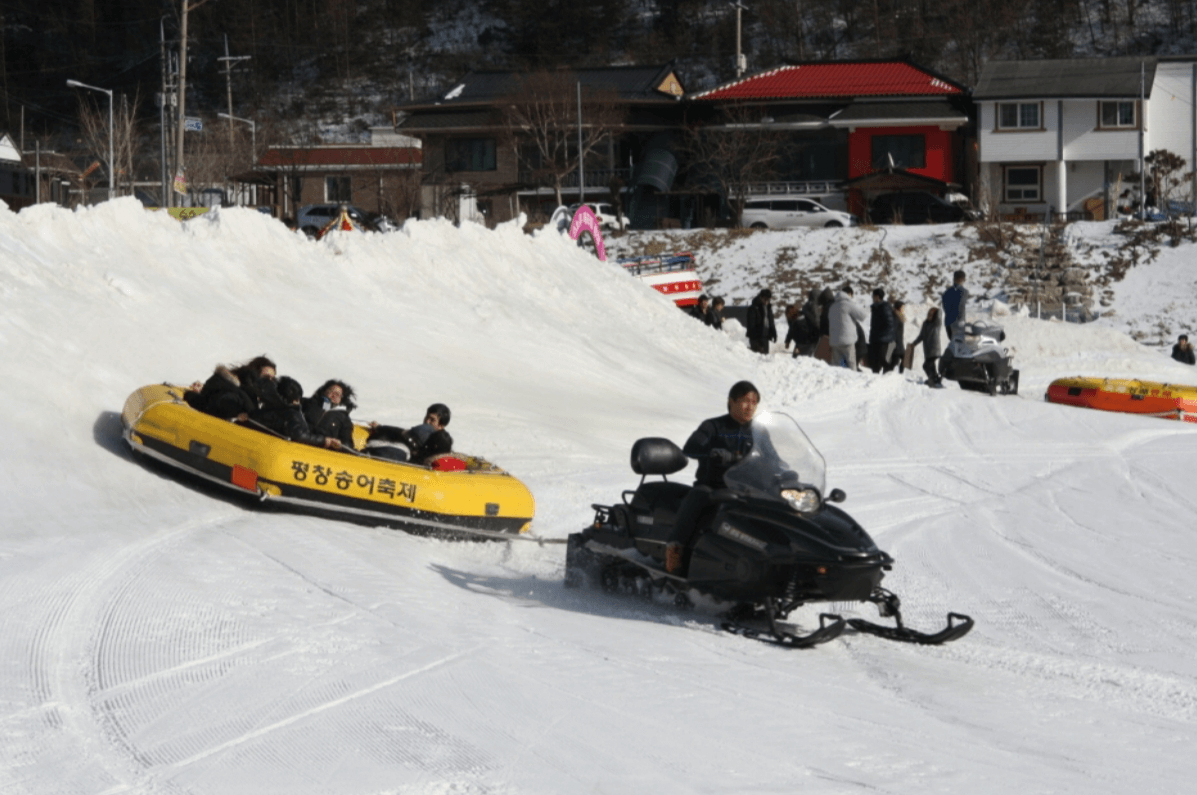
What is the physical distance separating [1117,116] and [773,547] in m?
46.4

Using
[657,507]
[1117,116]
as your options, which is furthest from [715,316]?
[1117,116]

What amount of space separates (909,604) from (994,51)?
69.0 m

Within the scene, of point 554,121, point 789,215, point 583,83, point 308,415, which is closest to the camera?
point 308,415

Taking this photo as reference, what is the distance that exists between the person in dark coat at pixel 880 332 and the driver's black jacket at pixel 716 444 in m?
13.3

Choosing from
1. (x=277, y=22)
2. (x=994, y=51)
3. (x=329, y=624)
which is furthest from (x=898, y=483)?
(x=277, y=22)

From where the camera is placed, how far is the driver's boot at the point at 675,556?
711cm

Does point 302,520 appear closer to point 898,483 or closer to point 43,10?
point 898,483

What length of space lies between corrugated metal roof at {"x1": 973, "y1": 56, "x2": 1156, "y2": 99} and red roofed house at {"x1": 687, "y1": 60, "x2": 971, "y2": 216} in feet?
4.47

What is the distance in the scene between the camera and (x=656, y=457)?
7.16 meters

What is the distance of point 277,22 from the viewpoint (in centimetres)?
9344

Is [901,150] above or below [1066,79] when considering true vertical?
→ below

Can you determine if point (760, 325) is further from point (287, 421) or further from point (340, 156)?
point (340, 156)

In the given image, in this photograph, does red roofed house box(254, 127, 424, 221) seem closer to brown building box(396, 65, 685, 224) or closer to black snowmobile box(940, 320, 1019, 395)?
brown building box(396, 65, 685, 224)

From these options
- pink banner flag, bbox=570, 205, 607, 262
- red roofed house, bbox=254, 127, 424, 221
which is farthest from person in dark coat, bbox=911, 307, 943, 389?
red roofed house, bbox=254, 127, 424, 221
